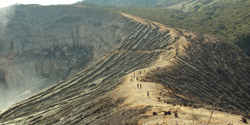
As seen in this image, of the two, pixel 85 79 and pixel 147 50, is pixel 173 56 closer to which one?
pixel 147 50

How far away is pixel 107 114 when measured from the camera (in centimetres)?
1415

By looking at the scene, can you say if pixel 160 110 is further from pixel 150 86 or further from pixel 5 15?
pixel 5 15

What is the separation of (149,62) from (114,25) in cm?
2468

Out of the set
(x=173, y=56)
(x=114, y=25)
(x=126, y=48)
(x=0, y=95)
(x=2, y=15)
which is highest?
(x=2, y=15)

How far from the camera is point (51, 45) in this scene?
201ft

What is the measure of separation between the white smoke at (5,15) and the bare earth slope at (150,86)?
53.4 meters

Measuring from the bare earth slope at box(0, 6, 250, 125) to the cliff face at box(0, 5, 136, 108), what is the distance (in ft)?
48.5

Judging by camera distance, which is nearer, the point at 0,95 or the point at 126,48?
the point at 126,48

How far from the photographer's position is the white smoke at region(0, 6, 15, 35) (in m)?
66.7

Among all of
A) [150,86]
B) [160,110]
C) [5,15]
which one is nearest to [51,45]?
[5,15]

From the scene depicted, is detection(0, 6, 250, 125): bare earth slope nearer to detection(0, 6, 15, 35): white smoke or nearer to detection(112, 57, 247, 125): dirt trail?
detection(112, 57, 247, 125): dirt trail

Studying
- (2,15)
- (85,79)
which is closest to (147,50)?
(85,79)

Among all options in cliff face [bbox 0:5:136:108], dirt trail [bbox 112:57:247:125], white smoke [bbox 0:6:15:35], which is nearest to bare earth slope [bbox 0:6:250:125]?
dirt trail [bbox 112:57:247:125]

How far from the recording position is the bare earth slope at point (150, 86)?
14.1 m
